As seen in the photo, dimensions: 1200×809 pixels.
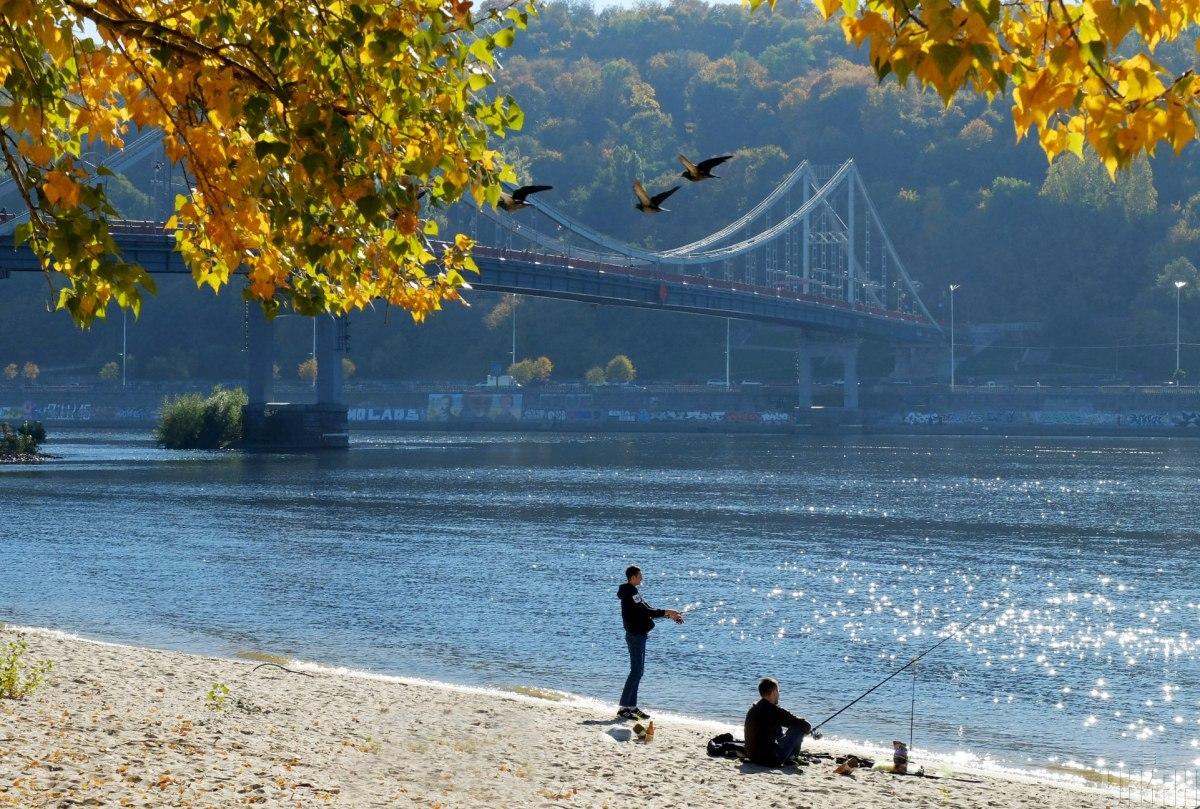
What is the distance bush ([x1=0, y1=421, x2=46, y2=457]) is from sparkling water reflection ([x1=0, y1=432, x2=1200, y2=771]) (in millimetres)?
9186

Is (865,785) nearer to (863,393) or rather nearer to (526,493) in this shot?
(526,493)

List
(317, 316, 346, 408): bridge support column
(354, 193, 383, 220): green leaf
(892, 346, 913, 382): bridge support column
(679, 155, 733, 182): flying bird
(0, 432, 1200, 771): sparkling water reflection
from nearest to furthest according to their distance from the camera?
(679, 155, 733, 182): flying bird → (354, 193, 383, 220): green leaf → (0, 432, 1200, 771): sparkling water reflection → (317, 316, 346, 408): bridge support column → (892, 346, 913, 382): bridge support column

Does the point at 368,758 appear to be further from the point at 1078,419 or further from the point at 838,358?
the point at 838,358

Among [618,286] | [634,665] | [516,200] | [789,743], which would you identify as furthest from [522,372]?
[516,200]

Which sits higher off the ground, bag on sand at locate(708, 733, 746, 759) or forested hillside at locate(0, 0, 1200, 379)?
forested hillside at locate(0, 0, 1200, 379)

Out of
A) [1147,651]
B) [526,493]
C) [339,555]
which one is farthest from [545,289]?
[1147,651]

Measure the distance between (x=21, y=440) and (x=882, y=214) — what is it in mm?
114984

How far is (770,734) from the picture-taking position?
13.9 metres

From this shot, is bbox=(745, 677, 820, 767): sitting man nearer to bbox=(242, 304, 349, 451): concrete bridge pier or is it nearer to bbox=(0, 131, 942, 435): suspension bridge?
bbox=(0, 131, 942, 435): suspension bridge

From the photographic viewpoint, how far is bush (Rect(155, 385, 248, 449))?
9369 cm

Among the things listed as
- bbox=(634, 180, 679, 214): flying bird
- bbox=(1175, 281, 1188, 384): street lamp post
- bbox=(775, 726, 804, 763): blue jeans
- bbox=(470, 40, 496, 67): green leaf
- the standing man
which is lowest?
bbox=(775, 726, 804, 763): blue jeans

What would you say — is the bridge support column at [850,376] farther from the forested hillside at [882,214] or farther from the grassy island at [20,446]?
the grassy island at [20,446]

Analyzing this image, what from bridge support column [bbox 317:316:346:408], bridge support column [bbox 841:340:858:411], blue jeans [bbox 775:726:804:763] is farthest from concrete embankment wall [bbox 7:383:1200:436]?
blue jeans [bbox 775:726:804:763]

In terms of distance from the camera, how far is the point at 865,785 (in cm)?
1346
